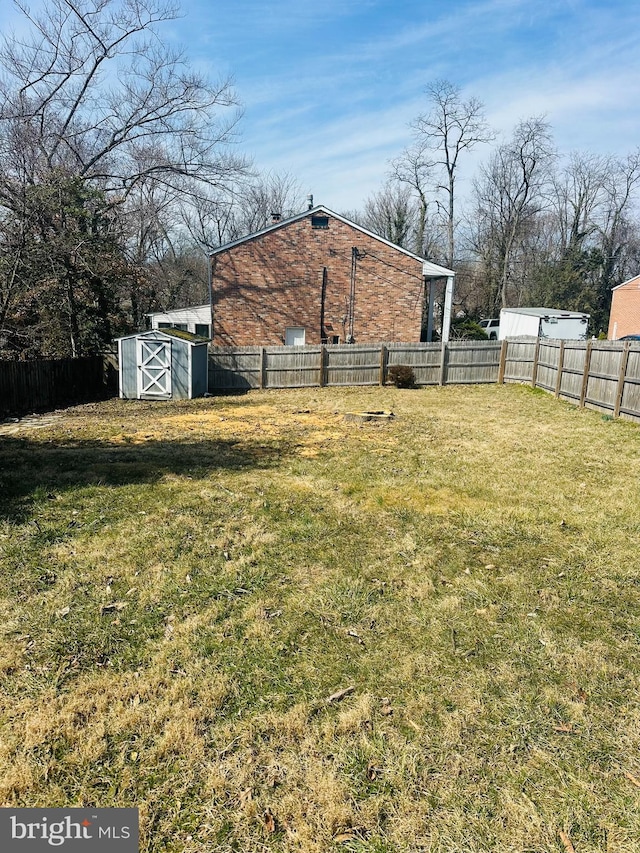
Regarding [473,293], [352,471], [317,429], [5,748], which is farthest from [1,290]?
[473,293]

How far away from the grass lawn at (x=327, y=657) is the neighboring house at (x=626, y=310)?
31.9 metres

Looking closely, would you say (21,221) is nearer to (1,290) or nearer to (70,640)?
(1,290)

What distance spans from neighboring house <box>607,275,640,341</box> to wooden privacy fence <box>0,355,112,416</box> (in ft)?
105

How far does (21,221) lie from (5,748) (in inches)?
602

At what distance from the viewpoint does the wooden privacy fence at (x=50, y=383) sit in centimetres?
1230

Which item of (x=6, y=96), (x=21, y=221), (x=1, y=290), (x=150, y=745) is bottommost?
(x=150, y=745)

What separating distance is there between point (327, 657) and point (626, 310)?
1491 inches

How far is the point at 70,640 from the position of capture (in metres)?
3.28

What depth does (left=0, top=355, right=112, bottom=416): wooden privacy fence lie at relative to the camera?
12297mm

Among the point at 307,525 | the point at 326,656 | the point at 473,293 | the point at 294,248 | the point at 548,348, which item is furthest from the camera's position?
the point at 473,293

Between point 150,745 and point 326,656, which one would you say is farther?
point 326,656

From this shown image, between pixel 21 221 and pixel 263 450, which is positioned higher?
pixel 21 221

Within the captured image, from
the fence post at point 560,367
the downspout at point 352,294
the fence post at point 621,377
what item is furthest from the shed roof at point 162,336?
the fence post at point 621,377

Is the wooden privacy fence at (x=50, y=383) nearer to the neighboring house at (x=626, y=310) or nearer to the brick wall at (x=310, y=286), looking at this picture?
the brick wall at (x=310, y=286)
